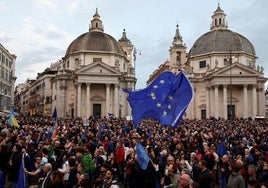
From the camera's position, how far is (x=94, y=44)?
70.1 metres

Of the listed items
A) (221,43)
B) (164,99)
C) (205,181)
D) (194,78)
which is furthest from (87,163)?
(221,43)

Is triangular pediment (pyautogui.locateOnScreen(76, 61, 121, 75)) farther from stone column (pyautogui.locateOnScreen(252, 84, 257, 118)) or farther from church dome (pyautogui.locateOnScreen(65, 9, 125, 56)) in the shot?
stone column (pyautogui.locateOnScreen(252, 84, 257, 118))

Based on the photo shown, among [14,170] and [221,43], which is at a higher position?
[221,43]

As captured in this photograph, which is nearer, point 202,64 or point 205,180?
point 205,180

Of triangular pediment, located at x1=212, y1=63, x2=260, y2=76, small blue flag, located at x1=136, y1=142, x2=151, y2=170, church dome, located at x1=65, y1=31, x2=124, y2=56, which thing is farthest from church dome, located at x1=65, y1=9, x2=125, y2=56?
small blue flag, located at x1=136, y1=142, x2=151, y2=170

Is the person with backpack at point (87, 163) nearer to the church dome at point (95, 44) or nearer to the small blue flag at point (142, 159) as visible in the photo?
the small blue flag at point (142, 159)

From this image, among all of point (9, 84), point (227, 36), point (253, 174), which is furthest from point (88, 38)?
point (253, 174)

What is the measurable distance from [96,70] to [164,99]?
4864 centimetres

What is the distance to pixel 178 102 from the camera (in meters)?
13.7

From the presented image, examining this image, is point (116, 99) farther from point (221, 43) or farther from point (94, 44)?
point (221, 43)

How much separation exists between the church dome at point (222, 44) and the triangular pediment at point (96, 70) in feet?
69.0

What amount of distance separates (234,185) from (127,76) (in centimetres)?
6195

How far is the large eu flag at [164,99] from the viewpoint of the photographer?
1362 cm

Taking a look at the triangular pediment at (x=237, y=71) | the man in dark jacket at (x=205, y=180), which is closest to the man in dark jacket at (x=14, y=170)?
the man in dark jacket at (x=205, y=180)
